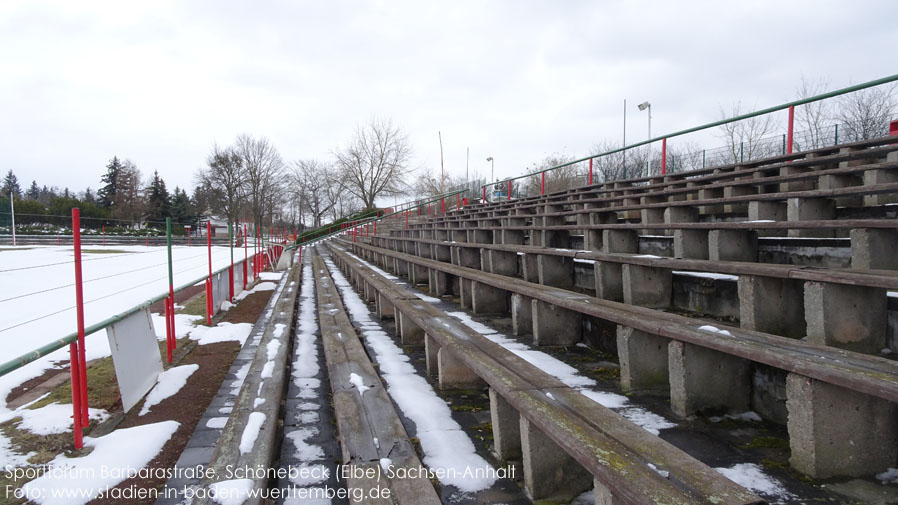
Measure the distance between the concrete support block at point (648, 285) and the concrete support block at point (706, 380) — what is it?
1.16 m

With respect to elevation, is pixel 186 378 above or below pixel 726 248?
below

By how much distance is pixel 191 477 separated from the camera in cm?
233

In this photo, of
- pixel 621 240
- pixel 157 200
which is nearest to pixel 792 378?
pixel 621 240

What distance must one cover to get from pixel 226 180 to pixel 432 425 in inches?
1800

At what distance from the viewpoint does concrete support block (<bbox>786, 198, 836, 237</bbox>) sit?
10.7 feet

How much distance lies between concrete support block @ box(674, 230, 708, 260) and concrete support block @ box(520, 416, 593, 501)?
7.21 ft

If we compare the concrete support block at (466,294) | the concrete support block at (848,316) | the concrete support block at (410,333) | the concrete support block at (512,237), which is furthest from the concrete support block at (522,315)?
the concrete support block at (512,237)

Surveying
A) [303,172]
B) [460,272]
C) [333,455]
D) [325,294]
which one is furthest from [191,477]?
[303,172]

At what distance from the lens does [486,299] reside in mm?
4906

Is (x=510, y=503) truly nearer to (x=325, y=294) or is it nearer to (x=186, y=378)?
(x=186, y=378)

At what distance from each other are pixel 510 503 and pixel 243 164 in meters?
47.3

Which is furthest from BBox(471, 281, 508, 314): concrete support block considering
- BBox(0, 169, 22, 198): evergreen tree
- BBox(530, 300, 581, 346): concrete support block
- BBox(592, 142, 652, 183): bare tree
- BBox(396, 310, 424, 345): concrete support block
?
BBox(0, 169, 22, 198): evergreen tree

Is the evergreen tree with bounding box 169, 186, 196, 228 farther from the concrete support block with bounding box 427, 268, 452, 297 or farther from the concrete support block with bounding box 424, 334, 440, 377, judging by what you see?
the concrete support block with bounding box 424, 334, 440, 377

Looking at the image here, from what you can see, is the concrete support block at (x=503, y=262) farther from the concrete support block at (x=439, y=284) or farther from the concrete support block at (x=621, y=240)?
the concrete support block at (x=621, y=240)
